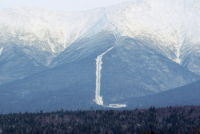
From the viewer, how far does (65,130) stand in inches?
2388

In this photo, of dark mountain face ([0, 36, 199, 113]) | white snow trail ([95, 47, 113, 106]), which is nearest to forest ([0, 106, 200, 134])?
dark mountain face ([0, 36, 199, 113])

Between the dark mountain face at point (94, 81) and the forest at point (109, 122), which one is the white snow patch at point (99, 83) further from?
the forest at point (109, 122)

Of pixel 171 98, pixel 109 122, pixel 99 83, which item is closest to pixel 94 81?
pixel 99 83

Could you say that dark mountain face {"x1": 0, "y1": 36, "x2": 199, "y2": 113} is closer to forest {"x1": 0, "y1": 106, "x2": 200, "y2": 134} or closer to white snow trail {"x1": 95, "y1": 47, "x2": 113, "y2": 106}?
white snow trail {"x1": 95, "y1": 47, "x2": 113, "y2": 106}

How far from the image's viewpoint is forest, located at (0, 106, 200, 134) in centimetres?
5903

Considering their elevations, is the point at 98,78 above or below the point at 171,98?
above

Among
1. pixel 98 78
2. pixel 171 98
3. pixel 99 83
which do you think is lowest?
pixel 171 98

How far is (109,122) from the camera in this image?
66312 millimetres

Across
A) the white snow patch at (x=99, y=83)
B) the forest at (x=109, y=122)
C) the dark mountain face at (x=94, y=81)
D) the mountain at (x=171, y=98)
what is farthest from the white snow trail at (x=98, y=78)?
the forest at (x=109, y=122)

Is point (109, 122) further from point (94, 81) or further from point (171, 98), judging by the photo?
point (94, 81)

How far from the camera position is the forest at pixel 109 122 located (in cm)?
5903

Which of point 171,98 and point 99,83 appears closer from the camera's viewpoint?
point 171,98

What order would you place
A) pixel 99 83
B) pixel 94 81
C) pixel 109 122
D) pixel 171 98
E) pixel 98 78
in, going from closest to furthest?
Result: pixel 109 122 < pixel 171 98 < pixel 99 83 < pixel 94 81 < pixel 98 78

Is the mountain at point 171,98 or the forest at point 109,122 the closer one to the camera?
the forest at point 109,122
